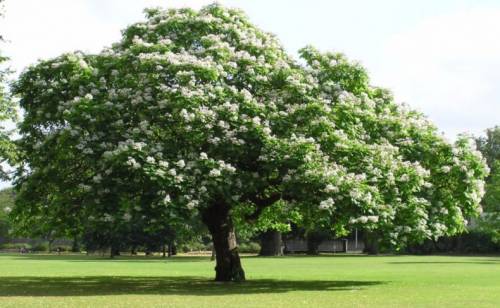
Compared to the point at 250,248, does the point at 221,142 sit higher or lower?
higher

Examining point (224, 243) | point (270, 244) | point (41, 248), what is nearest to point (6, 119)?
point (224, 243)

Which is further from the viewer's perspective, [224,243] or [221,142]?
[224,243]

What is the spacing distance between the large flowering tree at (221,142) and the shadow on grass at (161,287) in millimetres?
2370

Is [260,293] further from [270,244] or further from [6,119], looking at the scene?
[270,244]

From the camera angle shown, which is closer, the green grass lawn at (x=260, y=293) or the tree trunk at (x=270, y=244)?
the green grass lawn at (x=260, y=293)

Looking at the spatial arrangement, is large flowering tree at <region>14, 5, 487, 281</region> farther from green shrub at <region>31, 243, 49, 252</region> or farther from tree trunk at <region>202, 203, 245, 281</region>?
green shrub at <region>31, 243, 49, 252</region>

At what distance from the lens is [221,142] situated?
89.8ft

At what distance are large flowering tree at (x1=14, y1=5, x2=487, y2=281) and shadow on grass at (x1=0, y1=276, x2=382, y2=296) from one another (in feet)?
7.77

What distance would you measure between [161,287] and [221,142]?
667cm

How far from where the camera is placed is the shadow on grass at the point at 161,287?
26.8 metres

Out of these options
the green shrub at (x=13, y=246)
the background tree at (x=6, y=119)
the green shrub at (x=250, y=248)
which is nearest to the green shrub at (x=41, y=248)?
the green shrub at (x=13, y=246)

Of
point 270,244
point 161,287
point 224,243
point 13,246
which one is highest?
point 13,246

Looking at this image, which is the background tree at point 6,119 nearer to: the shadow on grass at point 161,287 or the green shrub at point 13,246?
the shadow on grass at point 161,287

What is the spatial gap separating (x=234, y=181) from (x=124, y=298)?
6.22m
